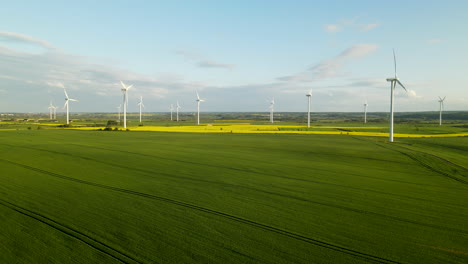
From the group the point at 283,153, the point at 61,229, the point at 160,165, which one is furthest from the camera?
the point at 283,153

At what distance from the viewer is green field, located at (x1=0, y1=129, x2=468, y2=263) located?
A: 10.2 meters

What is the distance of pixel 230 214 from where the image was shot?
1409cm

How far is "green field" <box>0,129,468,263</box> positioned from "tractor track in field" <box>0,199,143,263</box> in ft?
0.12

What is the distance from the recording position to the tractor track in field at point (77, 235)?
9.85 meters

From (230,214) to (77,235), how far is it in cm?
653

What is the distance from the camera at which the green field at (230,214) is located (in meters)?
10.2

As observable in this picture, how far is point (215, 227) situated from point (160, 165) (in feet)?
54.3

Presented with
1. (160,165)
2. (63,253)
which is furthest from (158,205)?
(160,165)

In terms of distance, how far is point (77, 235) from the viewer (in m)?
11.5

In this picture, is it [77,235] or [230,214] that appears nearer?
[77,235]

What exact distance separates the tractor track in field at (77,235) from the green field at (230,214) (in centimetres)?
4

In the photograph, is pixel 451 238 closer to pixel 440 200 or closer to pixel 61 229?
pixel 440 200

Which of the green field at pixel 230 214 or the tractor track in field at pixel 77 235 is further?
the green field at pixel 230 214

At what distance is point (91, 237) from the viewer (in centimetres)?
1131
